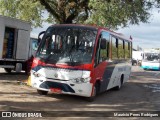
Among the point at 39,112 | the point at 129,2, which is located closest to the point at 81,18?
the point at 129,2

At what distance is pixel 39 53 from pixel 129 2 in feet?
22.5

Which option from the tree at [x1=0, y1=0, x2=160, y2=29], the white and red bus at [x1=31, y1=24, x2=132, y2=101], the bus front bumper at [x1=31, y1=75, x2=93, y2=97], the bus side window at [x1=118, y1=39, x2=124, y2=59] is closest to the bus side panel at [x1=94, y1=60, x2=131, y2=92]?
the white and red bus at [x1=31, y1=24, x2=132, y2=101]

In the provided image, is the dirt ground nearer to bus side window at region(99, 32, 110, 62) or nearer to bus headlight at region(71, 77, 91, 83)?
bus headlight at region(71, 77, 91, 83)

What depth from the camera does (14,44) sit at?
72.9 ft

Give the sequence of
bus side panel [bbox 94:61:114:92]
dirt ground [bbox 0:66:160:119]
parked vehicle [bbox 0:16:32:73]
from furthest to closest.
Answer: parked vehicle [bbox 0:16:32:73]
bus side panel [bbox 94:61:114:92]
dirt ground [bbox 0:66:160:119]

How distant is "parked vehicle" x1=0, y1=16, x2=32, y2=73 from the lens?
2095 cm

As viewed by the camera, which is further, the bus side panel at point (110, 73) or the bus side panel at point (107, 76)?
the bus side panel at point (107, 76)

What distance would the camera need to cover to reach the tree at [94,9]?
716 inches

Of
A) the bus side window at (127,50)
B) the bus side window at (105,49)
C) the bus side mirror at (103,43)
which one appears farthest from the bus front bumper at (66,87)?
the bus side window at (127,50)

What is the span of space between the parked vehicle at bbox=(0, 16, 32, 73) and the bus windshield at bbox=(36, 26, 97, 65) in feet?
24.4

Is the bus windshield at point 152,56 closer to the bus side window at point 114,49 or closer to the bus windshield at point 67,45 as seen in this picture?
the bus side window at point 114,49

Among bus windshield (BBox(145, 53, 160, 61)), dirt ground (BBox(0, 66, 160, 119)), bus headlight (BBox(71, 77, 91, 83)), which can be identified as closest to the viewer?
dirt ground (BBox(0, 66, 160, 119))

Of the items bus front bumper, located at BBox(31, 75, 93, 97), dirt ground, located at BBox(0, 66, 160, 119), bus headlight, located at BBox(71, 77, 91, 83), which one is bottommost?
dirt ground, located at BBox(0, 66, 160, 119)

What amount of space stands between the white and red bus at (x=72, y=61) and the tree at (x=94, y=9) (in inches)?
145
